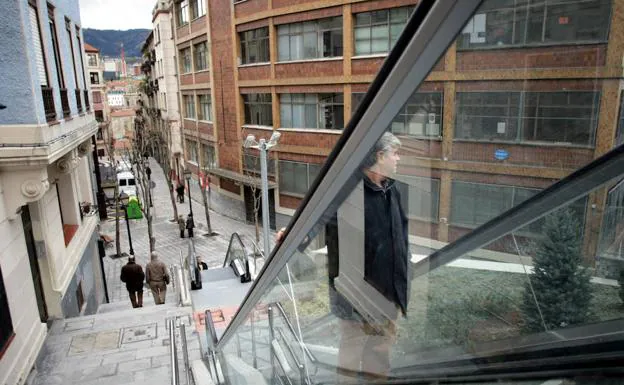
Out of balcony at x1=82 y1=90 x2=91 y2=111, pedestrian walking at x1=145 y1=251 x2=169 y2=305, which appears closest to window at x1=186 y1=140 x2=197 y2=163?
balcony at x1=82 y1=90 x2=91 y2=111

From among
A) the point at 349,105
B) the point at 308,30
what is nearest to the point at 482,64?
the point at 349,105

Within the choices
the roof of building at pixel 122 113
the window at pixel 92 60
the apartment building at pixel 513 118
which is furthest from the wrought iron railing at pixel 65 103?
the roof of building at pixel 122 113

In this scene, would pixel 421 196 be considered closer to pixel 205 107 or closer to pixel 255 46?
pixel 255 46

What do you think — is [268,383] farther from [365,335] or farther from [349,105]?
[349,105]

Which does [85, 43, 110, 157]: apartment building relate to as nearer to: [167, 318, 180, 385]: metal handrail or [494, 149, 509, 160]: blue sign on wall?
[167, 318, 180, 385]: metal handrail

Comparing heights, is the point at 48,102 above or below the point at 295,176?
above

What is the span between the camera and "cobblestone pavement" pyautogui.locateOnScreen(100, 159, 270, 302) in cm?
1773

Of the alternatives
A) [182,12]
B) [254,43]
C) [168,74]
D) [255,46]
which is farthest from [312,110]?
[168,74]

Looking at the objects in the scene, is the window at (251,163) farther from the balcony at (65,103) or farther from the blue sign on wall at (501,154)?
the blue sign on wall at (501,154)

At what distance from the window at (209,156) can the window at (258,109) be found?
187 inches

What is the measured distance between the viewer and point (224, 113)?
25.4 meters

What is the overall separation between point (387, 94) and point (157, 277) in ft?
32.4

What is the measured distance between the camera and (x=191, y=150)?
33.1 metres

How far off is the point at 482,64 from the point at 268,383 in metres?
3.47
